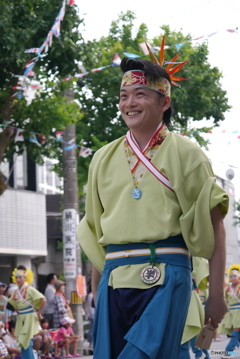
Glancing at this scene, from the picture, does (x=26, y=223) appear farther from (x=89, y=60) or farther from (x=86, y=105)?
(x=89, y=60)

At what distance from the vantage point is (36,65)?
13578 mm

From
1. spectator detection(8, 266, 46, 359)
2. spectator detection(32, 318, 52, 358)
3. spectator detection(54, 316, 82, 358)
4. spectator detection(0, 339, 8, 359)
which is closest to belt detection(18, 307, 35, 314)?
spectator detection(8, 266, 46, 359)

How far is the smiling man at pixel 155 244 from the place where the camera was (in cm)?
370

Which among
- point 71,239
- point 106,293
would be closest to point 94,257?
point 106,293

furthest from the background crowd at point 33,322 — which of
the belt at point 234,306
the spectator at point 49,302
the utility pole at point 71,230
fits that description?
→ the belt at point 234,306

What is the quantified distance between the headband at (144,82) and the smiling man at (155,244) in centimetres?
13

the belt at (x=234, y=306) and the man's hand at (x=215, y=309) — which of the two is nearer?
the man's hand at (x=215, y=309)

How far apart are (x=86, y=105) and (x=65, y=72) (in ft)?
32.2

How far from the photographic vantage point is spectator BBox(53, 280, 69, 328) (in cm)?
1522

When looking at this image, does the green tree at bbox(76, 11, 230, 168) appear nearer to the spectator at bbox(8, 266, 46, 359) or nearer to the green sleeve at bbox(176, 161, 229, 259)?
the spectator at bbox(8, 266, 46, 359)

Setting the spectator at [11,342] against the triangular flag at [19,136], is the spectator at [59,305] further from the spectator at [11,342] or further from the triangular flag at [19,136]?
the triangular flag at [19,136]

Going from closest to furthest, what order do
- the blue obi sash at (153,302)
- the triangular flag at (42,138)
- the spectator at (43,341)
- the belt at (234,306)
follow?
the blue obi sash at (153,302), the triangular flag at (42,138), the spectator at (43,341), the belt at (234,306)

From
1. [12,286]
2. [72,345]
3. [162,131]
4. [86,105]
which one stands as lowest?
[72,345]

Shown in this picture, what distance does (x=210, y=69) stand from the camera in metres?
24.9
